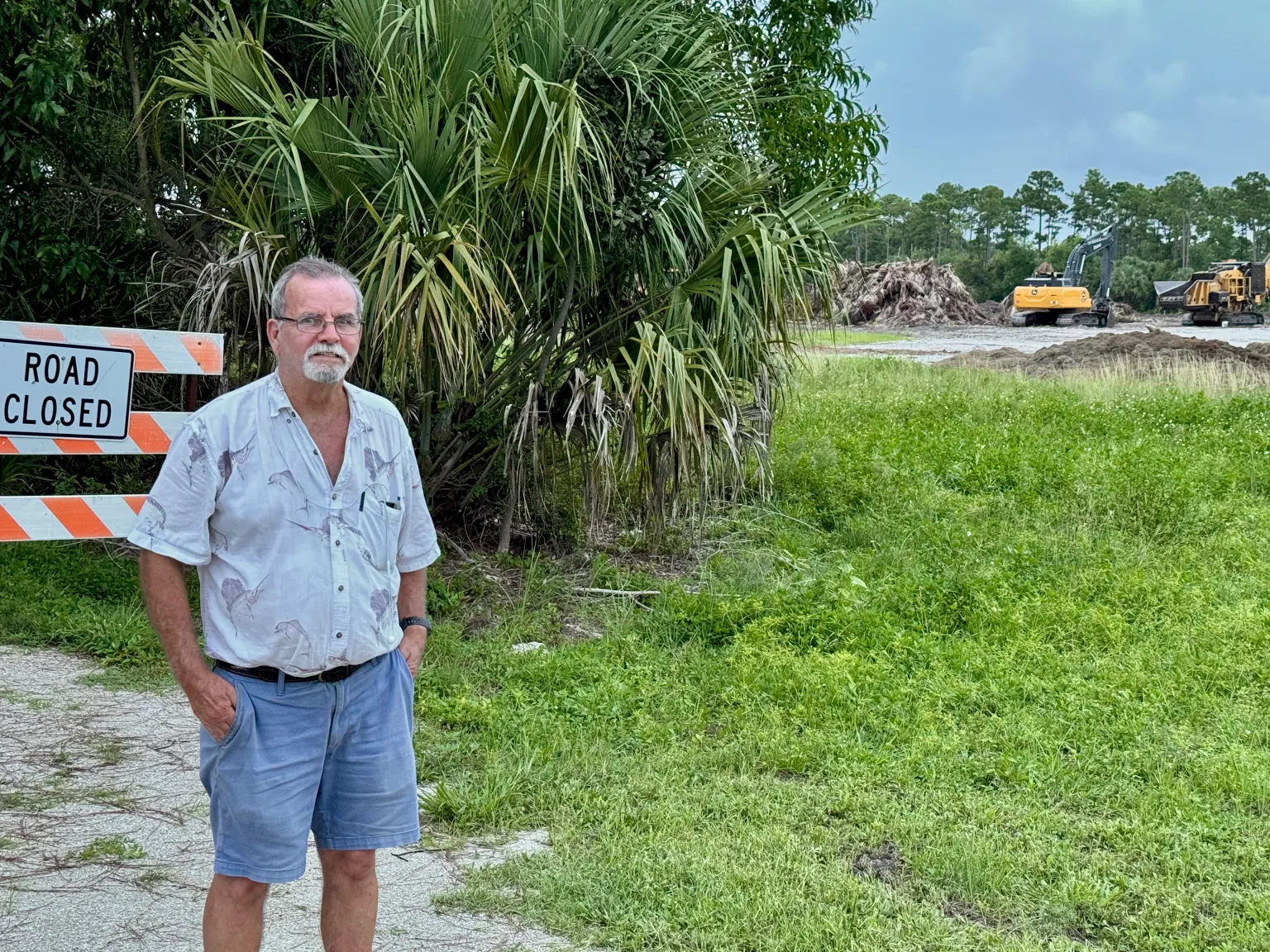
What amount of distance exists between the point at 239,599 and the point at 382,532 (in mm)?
367

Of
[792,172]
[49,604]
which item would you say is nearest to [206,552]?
A: [49,604]

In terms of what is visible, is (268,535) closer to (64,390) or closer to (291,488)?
(291,488)

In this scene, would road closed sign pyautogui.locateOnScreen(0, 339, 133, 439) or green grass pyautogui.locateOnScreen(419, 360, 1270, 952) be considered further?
road closed sign pyautogui.locateOnScreen(0, 339, 133, 439)

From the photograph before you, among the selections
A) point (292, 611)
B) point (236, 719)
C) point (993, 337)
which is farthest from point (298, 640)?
point (993, 337)

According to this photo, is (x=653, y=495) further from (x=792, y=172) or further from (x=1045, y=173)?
(x=1045, y=173)

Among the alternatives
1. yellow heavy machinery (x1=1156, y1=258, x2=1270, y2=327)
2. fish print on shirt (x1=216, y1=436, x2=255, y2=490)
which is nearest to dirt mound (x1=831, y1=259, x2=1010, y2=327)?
yellow heavy machinery (x1=1156, y1=258, x2=1270, y2=327)

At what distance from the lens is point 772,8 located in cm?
1054

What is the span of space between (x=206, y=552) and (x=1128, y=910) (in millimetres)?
3094

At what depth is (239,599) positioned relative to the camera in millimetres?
2822

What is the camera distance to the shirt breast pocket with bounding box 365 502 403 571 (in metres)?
2.98

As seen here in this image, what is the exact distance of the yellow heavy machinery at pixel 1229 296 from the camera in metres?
40.8

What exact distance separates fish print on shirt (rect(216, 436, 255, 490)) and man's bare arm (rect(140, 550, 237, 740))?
22cm

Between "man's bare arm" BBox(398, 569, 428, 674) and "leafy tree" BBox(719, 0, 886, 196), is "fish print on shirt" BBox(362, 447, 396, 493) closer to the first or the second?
"man's bare arm" BBox(398, 569, 428, 674)

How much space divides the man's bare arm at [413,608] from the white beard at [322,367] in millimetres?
591
